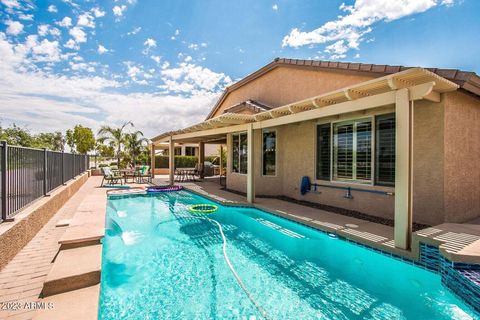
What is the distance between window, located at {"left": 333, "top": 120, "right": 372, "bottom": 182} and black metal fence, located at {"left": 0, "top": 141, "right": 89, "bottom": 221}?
9.60 metres

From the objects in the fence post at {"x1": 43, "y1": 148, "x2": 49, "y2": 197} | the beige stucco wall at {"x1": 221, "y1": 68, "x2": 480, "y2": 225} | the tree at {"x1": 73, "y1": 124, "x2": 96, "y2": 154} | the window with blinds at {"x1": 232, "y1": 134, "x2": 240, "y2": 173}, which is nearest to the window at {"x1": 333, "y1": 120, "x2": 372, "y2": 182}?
the beige stucco wall at {"x1": 221, "y1": 68, "x2": 480, "y2": 225}

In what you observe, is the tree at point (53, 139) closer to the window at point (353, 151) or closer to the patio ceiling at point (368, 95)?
the patio ceiling at point (368, 95)

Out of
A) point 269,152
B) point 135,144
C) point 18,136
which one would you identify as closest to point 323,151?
point 269,152

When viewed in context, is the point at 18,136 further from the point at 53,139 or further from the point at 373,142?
the point at 373,142

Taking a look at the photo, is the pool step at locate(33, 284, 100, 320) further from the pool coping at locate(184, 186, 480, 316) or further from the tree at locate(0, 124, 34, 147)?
the tree at locate(0, 124, 34, 147)

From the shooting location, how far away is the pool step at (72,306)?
295 centimetres

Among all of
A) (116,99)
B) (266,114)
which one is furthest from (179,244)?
(116,99)

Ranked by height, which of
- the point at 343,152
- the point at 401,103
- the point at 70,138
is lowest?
the point at 343,152

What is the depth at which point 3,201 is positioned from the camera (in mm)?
4645

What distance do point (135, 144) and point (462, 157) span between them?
30.5m

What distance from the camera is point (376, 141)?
25.7ft

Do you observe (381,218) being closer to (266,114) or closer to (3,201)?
(266,114)

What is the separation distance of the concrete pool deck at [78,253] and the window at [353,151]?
5.77 ft

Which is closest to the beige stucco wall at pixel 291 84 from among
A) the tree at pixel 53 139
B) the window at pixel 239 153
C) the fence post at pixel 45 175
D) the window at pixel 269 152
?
the window at pixel 269 152
